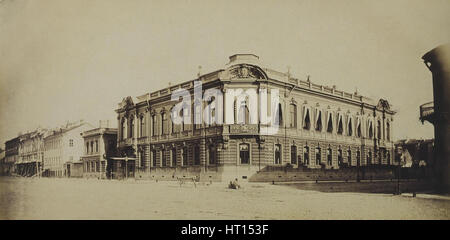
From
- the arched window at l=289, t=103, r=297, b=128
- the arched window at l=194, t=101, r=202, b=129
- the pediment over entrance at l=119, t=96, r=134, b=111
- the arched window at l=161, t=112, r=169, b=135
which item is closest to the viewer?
the arched window at l=289, t=103, r=297, b=128

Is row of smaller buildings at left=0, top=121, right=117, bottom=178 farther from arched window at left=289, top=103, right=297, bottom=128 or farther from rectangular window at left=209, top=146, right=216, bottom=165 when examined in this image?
arched window at left=289, top=103, right=297, bottom=128

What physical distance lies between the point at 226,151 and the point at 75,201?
3.00m

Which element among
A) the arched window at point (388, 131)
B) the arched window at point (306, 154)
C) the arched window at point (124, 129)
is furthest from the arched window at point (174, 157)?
the arched window at point (388, 131)

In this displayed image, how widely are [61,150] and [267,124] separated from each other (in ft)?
17.0

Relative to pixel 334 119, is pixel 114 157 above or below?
below

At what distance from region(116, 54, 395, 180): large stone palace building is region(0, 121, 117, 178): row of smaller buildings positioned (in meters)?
1.67

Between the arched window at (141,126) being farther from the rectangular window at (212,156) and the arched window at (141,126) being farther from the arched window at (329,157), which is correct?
the arched window at (329,157)

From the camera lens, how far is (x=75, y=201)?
8.72 m

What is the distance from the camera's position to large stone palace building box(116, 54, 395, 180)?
26.9 feet

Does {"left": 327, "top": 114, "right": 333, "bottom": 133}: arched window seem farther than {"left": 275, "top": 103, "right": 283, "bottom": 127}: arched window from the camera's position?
Yes

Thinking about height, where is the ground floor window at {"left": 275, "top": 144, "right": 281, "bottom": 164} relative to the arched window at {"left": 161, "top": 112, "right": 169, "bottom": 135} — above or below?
below

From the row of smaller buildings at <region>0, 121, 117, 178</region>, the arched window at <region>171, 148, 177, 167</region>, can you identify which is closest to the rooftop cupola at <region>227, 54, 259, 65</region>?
the arched window at <region>171, 148, 177, 167</region>
